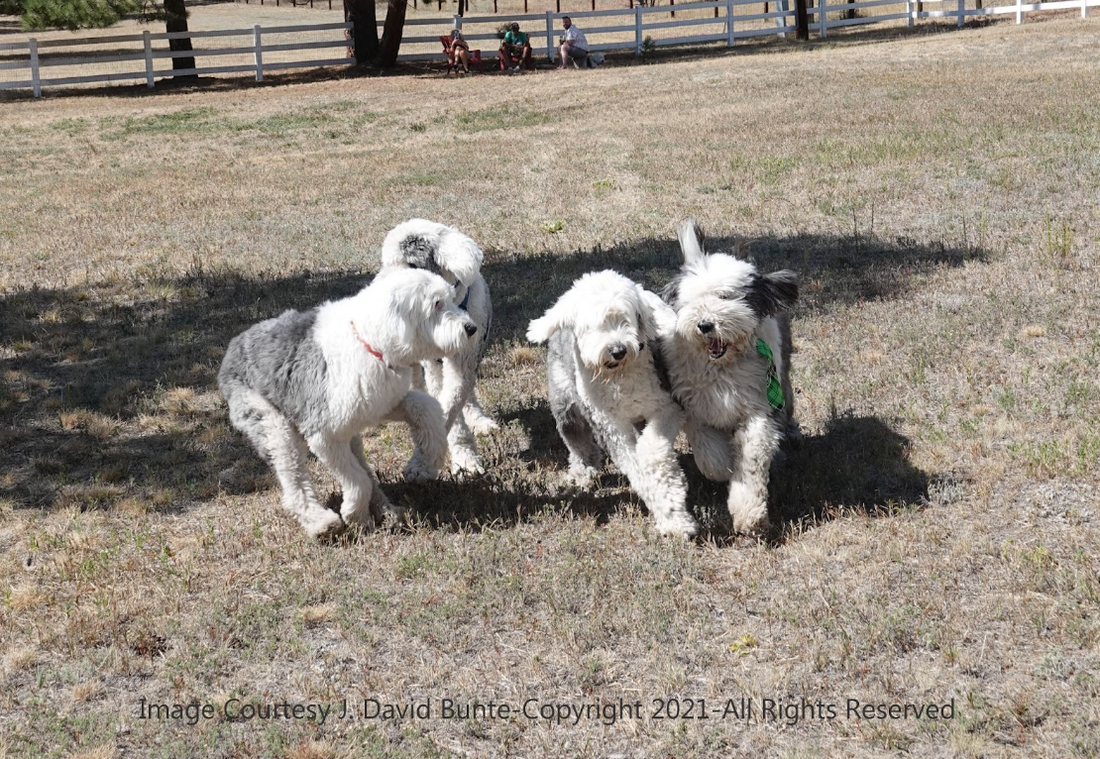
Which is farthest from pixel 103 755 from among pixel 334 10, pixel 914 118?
pixel 334 10

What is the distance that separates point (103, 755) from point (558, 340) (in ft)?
10.4

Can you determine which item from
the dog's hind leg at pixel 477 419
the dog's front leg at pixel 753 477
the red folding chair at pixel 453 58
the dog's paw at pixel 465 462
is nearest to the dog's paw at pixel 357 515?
the dog's paw at pixel 465 462

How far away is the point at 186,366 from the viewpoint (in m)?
9.04

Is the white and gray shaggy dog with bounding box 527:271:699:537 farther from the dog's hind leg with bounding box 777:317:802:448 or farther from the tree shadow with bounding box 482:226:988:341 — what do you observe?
the tree shadow with bounding box 482:226:988:341

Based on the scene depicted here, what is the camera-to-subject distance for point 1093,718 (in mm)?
3916

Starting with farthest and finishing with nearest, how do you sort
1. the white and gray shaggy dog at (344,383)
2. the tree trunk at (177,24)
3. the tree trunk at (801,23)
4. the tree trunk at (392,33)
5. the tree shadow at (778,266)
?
the tree trunk at (801,23), the tree trunk at (177,24), the tree trunk at (392,33), the tree shadow at (778,266), the white and gray shaggy dog at (344,383)

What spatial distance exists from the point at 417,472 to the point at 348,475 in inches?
33.9

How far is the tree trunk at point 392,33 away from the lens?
32.7 m

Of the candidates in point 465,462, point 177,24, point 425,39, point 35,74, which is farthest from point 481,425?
point 177,24

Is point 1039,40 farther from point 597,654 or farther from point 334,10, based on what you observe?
point 334,10

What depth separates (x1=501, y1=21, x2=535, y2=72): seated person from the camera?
109ft

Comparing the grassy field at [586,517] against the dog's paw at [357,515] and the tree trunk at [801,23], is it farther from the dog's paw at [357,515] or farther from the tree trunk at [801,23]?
the tree trunk at [801,23]

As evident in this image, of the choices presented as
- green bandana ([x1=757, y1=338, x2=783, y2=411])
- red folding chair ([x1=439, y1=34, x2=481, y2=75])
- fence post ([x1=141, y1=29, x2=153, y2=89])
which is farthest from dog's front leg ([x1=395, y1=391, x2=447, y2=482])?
fence post ([x1=141, y1=29, x2=153, y2=89])

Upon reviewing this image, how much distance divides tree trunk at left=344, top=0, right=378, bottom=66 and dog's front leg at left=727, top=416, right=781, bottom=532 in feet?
103
